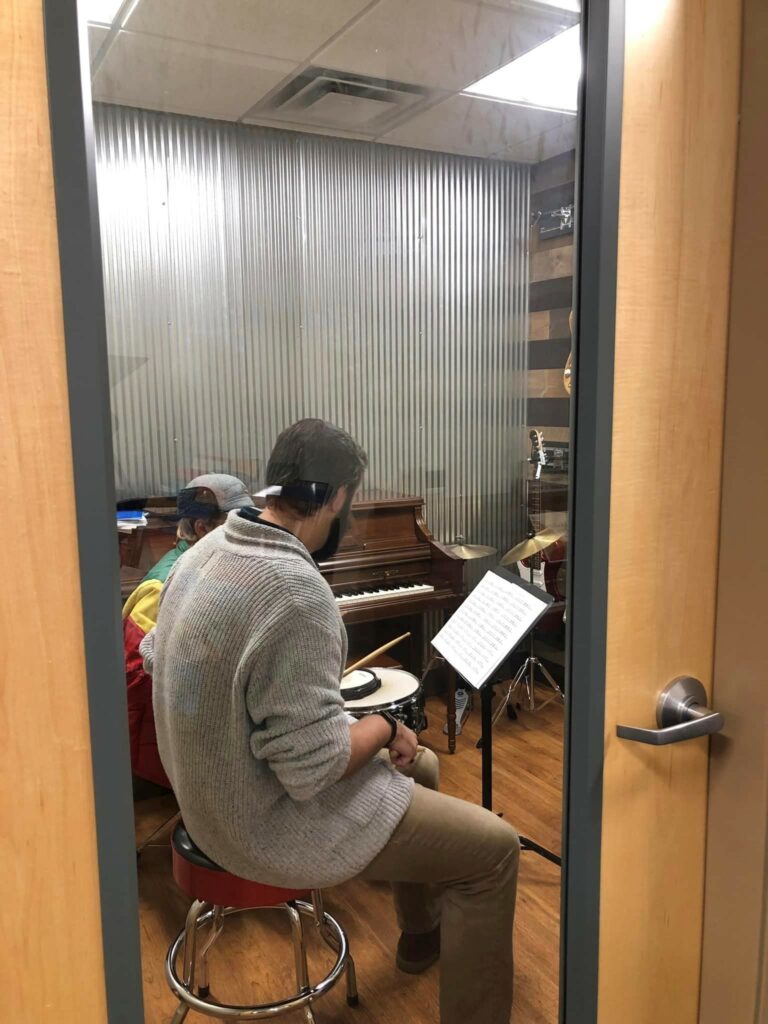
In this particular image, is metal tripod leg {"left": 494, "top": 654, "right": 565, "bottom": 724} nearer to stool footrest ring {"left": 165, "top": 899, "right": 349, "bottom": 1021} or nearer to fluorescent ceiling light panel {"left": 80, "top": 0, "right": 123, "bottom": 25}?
stool footrest ring {"left": 165, "top": 899, "right": 349, "bottom": 1021}

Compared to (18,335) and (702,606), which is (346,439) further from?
(702,606)

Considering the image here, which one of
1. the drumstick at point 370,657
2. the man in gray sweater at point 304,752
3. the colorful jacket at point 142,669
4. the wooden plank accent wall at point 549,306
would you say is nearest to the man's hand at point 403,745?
the man in gray sweater at point 304,752

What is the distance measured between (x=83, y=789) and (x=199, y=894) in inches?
8.9

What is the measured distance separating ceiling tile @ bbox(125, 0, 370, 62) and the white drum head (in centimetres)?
71

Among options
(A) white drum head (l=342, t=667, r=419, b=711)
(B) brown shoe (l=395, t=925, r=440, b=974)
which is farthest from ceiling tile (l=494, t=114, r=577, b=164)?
(B) brown shoe (l=395, t=925, r=440, b=974)

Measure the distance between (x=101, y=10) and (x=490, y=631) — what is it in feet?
2.72

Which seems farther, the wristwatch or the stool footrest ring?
the wristwatch

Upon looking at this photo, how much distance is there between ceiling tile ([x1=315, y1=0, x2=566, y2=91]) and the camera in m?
0.88

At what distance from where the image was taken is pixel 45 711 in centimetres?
70

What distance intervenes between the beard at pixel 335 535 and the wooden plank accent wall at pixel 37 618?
0.93 ft

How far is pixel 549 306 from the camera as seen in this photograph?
105 cm

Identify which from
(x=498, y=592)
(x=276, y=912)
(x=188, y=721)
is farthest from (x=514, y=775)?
(x=188, y=721)

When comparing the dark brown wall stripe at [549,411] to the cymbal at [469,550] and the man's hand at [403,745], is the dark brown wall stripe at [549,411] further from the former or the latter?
the man's hand at [403,745]

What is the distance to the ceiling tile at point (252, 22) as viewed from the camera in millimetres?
750
